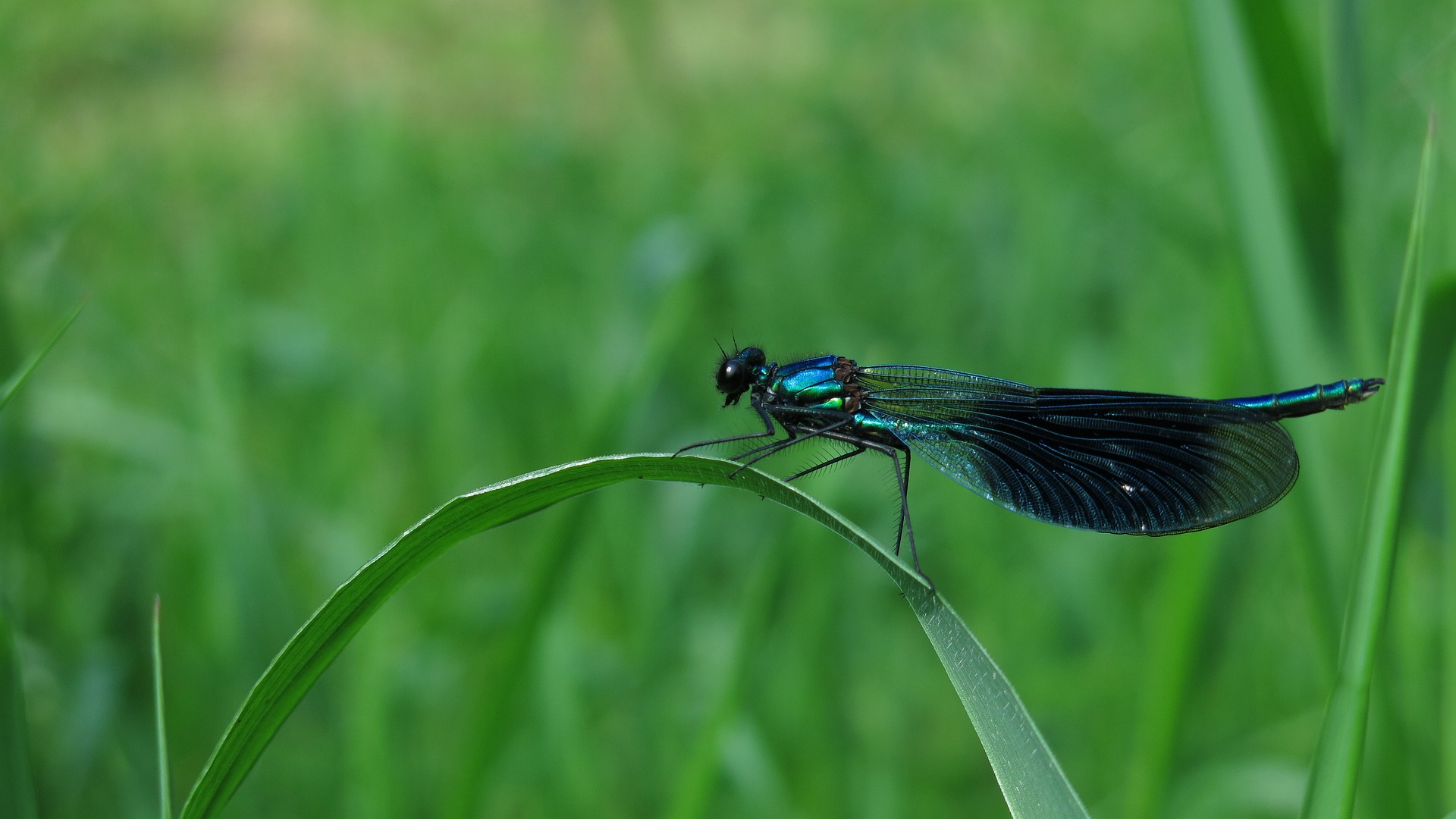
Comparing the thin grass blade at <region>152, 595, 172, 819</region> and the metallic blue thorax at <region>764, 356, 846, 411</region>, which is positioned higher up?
the metallic blue thorax at <region>764, 356, 846, 411</region>

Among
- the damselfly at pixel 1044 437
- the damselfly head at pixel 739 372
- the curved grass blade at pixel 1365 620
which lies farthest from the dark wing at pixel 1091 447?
the curved grass blade at pixel 1365 620

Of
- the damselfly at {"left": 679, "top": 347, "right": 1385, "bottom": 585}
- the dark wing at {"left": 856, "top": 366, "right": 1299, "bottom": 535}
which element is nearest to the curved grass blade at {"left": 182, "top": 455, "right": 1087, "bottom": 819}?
the damselfly at {"left": 679, "top": 347, "right": 1385, "bottom": 585}

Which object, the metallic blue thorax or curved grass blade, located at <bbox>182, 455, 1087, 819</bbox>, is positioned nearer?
curved grass blade, located at <bbox>182, 455, 1087, 819</bbox>

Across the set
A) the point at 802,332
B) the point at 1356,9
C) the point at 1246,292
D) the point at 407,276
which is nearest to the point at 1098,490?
the point at 1246,292

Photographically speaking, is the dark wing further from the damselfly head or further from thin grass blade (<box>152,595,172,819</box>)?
thin grass blade (<box>152,595,172,819</box>)

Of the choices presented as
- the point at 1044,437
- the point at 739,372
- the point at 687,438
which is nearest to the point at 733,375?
the point at 739,372

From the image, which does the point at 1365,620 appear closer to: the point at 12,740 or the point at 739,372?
the point at 12,740

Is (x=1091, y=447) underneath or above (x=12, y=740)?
above
